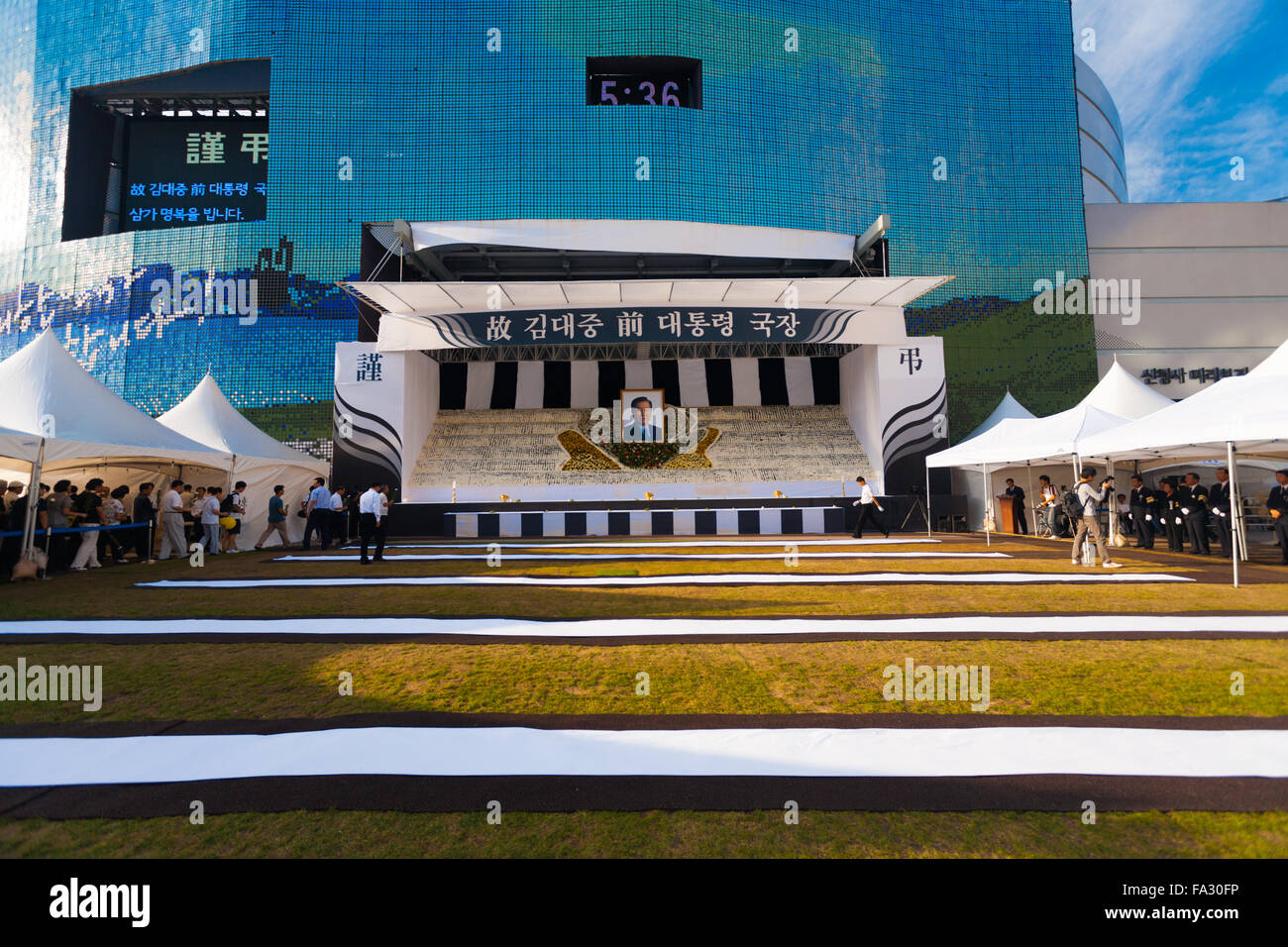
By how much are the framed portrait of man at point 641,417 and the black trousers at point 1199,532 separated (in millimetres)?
13317

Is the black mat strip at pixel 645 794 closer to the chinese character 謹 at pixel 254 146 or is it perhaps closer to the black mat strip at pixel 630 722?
the black mat strip at pixel 630 722

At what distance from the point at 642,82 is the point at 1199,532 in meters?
25.6

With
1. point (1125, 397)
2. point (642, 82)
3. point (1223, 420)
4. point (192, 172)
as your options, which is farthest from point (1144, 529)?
point (192, 172)

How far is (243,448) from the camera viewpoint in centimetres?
1362

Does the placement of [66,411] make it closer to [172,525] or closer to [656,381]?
[172,525]

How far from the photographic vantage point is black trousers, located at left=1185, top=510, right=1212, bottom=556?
1073 centimetres

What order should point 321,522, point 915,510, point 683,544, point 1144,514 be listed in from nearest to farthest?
point 1144,514 < point 321,522 < point 683,544 < point 915,510

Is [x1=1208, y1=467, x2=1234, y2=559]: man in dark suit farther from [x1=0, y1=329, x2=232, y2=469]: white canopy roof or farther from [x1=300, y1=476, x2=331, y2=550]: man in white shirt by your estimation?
[x1=0, y1=329, x2=232, y2=469]: white canopy roof

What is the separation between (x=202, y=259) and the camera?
24.6 meters

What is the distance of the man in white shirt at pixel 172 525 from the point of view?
474 inches

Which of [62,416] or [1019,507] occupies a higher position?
[62,416]

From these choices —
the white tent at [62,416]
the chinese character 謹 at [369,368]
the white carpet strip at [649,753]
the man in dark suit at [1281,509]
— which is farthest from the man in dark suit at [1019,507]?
the white tent at [62,416]
